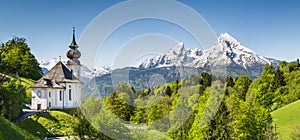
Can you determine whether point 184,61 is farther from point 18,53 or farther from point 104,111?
point 18,53

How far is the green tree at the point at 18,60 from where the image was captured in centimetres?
5644

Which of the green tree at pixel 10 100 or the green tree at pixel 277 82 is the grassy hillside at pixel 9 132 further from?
the green tree at pixel 277 82

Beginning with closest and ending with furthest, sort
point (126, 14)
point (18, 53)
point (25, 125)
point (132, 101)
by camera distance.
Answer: point (126, 14), point (132, 101), point (25, 125), point (18, 53)

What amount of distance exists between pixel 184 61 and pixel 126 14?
15892mm

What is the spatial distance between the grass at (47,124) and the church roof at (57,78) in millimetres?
5423

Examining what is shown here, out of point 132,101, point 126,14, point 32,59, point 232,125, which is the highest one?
point 32,59

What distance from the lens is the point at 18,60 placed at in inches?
2239

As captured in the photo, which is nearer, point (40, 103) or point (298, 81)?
point (40, 103)

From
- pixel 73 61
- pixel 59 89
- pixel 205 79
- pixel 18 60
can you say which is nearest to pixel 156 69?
pixel 205 79

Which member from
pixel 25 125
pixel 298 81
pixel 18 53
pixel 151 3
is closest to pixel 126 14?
pixel 151 3

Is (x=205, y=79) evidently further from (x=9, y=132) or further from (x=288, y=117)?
(x=9, y=132)

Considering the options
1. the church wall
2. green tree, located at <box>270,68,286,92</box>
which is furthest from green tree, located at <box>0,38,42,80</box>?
green tree, located at <box>270,68,286,92</box>

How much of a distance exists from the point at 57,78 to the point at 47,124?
10.7m

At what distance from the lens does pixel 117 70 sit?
1777 centimetres
